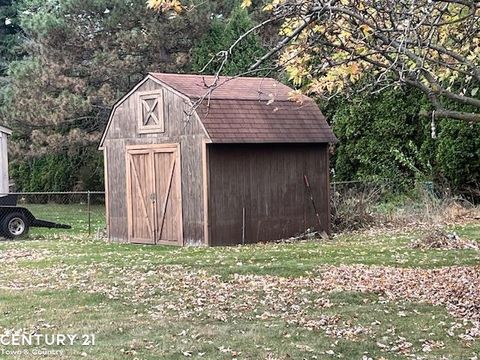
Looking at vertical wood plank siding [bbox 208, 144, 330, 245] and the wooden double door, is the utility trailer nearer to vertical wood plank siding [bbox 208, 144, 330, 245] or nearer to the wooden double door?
the wooden double door

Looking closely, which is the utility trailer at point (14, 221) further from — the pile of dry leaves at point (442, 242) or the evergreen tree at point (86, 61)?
the pile of dry leaves at point (442, 242)

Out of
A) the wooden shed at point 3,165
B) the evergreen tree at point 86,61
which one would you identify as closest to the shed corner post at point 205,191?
the wooden shed at point 3,165

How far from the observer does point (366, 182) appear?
23.8 metres

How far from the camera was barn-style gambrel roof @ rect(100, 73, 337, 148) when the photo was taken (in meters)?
16.5

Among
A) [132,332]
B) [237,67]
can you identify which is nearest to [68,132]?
[237,67]

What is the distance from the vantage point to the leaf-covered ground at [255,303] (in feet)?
24.7

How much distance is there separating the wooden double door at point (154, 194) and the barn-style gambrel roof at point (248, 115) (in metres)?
1.27

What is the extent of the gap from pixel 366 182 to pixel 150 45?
32.5 feet

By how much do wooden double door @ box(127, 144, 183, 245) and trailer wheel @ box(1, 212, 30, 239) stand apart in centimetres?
343

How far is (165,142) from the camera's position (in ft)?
57.2

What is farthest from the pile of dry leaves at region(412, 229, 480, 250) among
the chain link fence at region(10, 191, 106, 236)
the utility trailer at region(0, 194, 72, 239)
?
the utility trailer at region(0, 194, 72, 239)

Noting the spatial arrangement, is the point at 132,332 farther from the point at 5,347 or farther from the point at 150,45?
the point at 150,45

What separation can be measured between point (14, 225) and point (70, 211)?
10632 millimetres

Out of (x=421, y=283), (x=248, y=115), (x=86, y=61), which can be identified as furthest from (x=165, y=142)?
(x=86, y=61)
